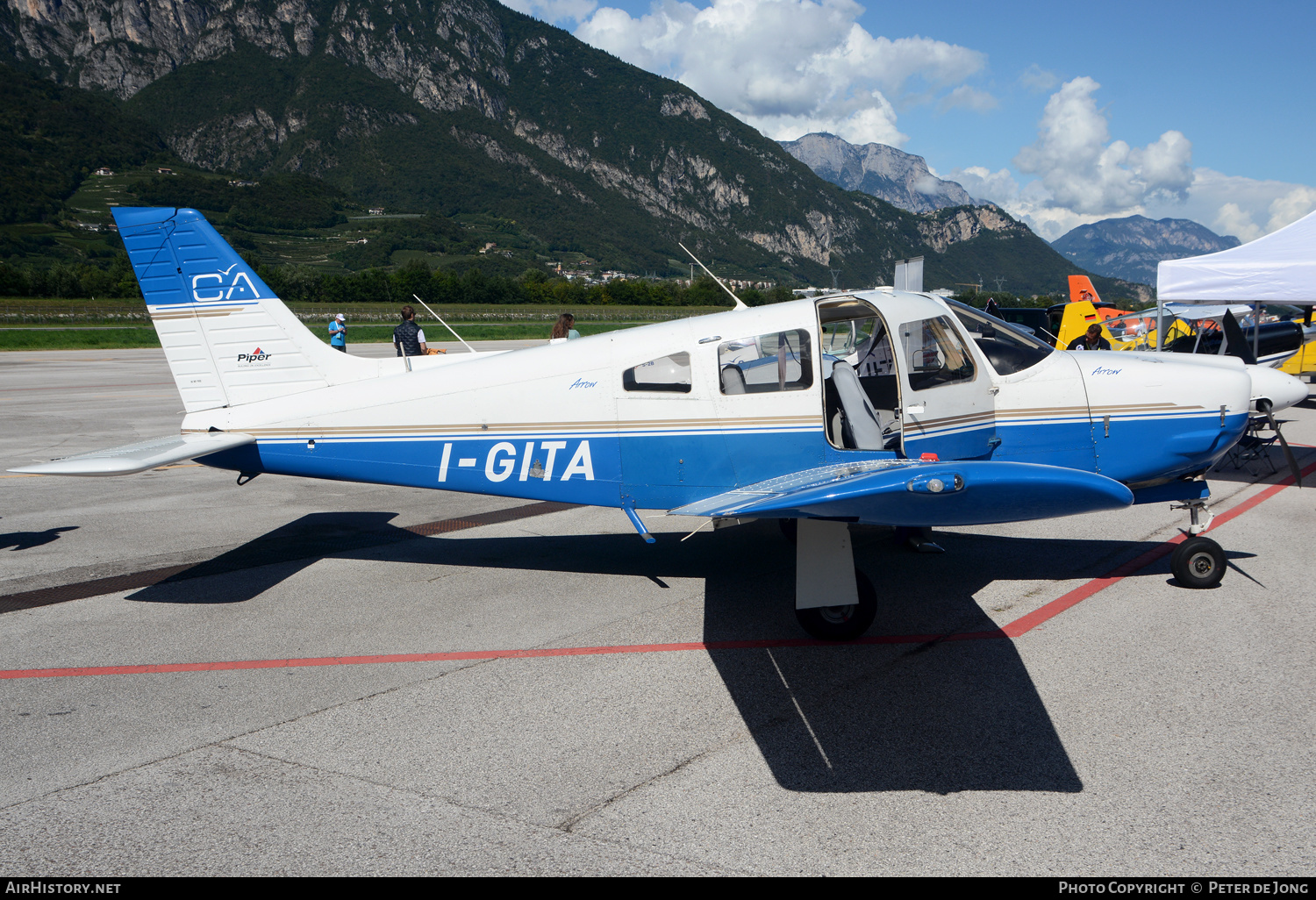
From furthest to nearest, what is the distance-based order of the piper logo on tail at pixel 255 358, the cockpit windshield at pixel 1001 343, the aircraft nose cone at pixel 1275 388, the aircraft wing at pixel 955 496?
the piper logo on tail at pixel 255 358 < the aircraft nose cone at pixel 1275 388 < the cockpit windshield at pixel 1001 343 < the aircraft wing at pixel 955 496

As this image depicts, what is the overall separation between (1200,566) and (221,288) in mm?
8302

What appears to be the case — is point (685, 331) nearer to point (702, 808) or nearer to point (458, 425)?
point (458, 425)

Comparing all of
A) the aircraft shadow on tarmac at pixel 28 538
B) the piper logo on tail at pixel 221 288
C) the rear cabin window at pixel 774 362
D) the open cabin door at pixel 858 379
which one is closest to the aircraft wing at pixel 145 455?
the piper logo on tail at pixel 221 288

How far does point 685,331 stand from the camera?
226 inches

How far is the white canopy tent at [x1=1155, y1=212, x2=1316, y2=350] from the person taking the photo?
10.4m

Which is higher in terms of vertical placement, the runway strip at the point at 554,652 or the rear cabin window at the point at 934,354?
the rear cabin window at the point at 934,354

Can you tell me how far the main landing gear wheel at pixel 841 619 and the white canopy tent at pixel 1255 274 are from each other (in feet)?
28.9

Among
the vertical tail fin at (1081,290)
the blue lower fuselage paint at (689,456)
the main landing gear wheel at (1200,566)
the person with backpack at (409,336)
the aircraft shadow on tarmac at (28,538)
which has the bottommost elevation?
the aircraft shadow on tarmac at (28,538)

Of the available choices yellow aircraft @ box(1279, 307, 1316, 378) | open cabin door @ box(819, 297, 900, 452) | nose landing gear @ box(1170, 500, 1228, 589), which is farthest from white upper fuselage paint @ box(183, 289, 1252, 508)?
yellow aircraft @ box(1279, 307, 1316, 378)

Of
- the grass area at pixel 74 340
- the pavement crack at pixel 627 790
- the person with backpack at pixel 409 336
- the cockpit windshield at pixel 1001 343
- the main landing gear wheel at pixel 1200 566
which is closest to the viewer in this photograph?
the pavement crack at pixel 627 790

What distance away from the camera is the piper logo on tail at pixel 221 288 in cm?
653

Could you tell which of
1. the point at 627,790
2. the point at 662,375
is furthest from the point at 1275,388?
the point at 627,790

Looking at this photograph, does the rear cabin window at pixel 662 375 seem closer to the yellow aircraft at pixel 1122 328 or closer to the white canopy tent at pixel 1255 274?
the white canopy tent at pixel 1255 274
